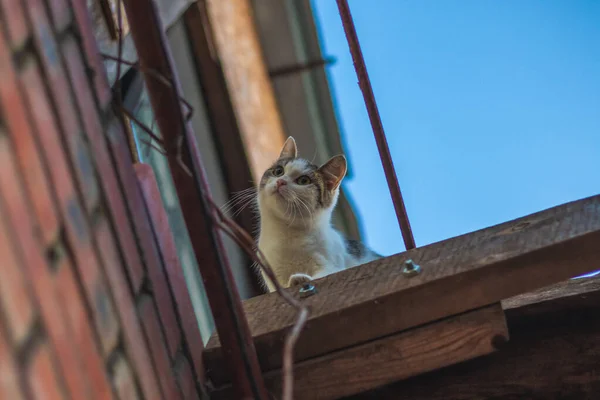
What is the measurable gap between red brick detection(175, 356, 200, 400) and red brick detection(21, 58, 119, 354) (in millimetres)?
280

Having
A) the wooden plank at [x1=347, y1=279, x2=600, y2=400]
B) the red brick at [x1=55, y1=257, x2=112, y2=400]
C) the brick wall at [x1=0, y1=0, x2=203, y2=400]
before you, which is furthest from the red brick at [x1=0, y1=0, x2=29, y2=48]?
the wooden plank at [x1=347, y1=279, x2=600, y2=400]

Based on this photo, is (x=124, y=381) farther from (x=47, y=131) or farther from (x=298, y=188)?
(x=298, y=188)

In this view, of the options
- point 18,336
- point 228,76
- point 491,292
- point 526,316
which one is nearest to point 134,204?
point 18,336

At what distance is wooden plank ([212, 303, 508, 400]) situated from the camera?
1354 millimetres

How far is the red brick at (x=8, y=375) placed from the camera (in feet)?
2.05

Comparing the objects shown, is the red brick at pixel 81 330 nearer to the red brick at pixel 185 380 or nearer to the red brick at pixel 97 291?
the red brick at pixel 97 291

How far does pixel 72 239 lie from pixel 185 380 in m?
0.47

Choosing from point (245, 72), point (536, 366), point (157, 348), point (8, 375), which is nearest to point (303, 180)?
point (245, 72)

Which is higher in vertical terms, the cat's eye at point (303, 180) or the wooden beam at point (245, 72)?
the wooden beam at point (245, 72)

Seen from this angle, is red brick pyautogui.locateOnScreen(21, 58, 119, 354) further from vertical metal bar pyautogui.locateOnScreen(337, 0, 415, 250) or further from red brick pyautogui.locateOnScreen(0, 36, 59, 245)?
vertical metal bar pyautogui.locateOnScreen(337, 0, 415, 250)

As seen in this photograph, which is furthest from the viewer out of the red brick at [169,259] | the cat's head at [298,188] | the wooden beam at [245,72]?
the wooden beam at [245,72]

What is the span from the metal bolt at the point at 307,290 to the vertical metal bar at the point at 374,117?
1.51ft

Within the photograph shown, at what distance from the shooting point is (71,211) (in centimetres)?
87

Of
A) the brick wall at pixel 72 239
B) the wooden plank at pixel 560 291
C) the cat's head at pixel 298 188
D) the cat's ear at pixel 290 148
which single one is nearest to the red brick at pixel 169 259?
the brick wall at pixel 72 239
